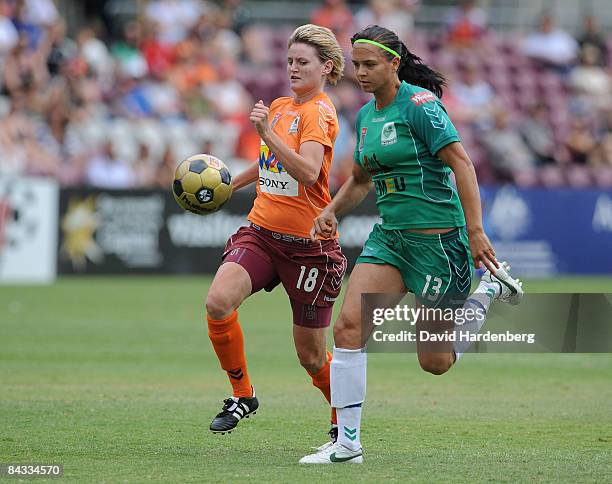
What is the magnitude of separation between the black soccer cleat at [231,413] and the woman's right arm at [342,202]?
1177 millimetres

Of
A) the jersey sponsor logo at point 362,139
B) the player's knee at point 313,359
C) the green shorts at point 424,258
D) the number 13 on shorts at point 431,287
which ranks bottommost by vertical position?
the player's knee at point 313,359

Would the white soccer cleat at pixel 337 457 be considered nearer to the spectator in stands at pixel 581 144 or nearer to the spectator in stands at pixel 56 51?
the spectator in stands at pixel 56 51

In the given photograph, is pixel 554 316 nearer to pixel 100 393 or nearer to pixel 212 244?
pixel 100 393

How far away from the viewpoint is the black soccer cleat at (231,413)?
7.39 m

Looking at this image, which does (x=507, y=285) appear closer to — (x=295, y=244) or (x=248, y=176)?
(x=295, y=244)

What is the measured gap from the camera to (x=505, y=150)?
2278 centimetres

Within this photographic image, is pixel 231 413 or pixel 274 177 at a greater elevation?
pixel 274 177

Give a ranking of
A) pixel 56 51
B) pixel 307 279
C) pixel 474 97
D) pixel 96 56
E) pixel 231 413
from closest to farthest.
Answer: pixel 231 413 → pixel 307 279 → pixel 56 51 → pixel 96 56 → pixel 474 97

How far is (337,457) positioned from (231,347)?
1.16 metres

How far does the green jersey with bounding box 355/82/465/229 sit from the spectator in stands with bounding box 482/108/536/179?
1582 centimetres

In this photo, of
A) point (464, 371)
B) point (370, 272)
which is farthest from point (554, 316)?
point (464, 371)

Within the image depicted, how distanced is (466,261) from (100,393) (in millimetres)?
3767

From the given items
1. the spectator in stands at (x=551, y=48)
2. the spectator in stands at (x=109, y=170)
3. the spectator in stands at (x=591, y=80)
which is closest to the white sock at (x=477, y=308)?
the spectator in stands at (x=109, y=170)

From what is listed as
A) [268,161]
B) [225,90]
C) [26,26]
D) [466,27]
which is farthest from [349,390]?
[466,27]
